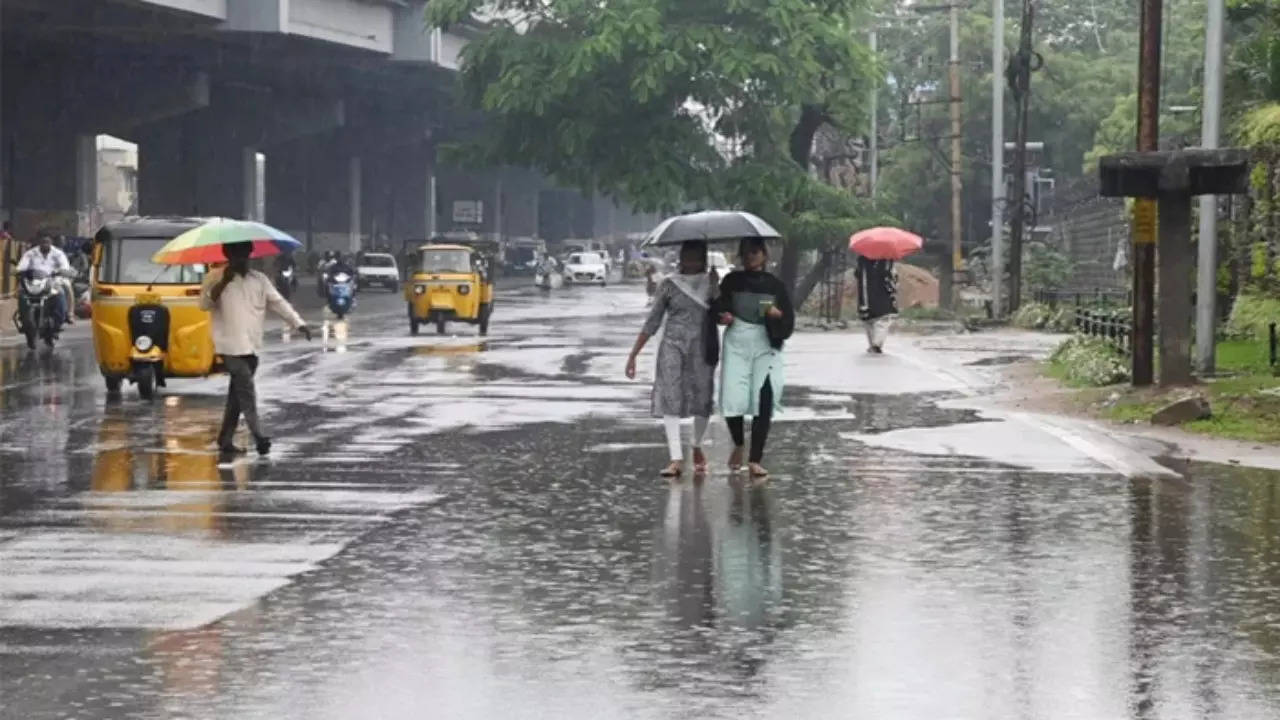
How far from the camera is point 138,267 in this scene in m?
25.9

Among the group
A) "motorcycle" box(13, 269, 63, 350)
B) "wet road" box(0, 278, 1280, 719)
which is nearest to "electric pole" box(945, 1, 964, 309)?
"motorcycle" box(13, 269, 63, 350)

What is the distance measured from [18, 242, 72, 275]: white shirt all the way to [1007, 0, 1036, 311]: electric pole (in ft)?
68.5

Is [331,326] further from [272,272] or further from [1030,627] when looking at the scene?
[1030,627]

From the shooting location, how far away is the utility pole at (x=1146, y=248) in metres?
24.0

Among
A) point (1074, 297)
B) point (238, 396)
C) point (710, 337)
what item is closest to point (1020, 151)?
point (1074, 297)

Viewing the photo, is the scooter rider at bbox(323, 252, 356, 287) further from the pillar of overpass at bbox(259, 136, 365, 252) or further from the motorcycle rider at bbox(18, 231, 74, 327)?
the pillar of overpass at bbox(259, 136, 365, 252)

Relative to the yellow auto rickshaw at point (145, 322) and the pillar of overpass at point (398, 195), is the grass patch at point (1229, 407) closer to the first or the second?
the yellow auto rickshaw at point (145, 322)

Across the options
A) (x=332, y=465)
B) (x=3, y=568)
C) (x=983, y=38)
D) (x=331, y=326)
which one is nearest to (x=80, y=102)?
(x=331, y=326)

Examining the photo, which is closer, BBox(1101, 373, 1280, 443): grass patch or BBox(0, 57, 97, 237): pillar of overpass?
BBox(1101, 373, 1280, 443): grass patch

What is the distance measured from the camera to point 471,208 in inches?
5226

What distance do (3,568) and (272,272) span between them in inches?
2531

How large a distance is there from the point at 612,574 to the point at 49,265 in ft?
88.4

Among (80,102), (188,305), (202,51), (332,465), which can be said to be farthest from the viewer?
(80,102)

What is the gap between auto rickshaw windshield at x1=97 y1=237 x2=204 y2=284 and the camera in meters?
25.7
